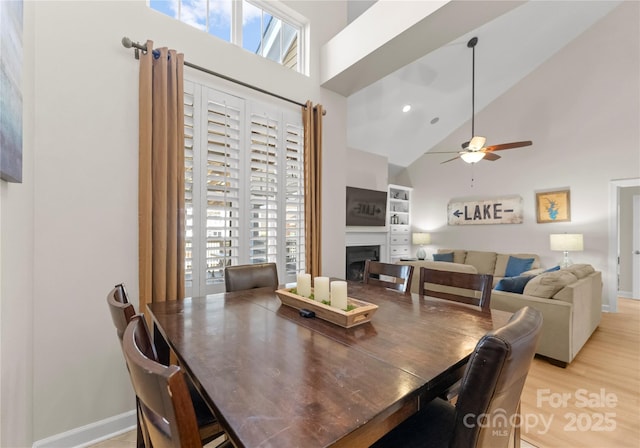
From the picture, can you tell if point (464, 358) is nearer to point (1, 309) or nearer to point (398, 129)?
point (1, 309)

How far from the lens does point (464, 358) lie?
0.91 m

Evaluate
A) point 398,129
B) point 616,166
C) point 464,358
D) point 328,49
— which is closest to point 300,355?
point 464,358

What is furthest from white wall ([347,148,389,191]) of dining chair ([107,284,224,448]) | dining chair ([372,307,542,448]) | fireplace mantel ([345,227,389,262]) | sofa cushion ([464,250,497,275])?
dining chair ([372,307,542,448])

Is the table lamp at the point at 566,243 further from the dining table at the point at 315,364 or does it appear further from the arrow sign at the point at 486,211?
the dining table at the point at 315,364

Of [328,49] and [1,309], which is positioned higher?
[328,49]

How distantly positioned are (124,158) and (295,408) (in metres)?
1.88

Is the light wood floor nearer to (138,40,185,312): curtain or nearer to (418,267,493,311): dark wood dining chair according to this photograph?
(418,267,493,311): dark wood dining chair

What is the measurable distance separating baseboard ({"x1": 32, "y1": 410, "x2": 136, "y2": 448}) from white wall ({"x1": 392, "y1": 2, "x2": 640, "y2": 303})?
637 centimetres

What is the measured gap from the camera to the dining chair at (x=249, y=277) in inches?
78.3

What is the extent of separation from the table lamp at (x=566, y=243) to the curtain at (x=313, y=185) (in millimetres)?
4240

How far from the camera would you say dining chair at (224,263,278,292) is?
1988 mm

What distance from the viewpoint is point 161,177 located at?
1.86 metres

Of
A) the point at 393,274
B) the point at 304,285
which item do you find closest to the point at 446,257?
the point at 393,274

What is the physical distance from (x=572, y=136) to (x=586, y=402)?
4.68 meters
